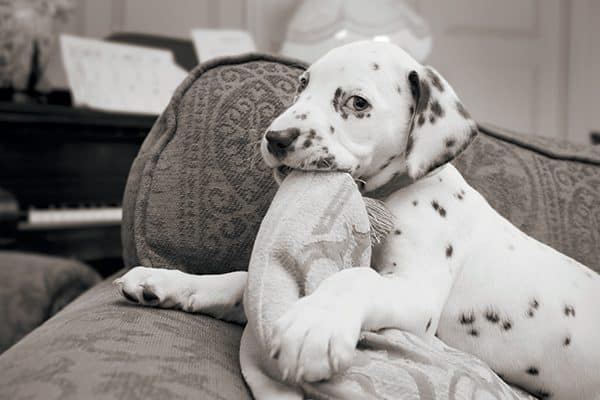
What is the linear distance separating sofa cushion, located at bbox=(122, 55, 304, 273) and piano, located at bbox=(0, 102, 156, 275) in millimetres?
1109

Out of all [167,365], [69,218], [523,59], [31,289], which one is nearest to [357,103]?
[167,365]

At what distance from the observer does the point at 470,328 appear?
1.04 m

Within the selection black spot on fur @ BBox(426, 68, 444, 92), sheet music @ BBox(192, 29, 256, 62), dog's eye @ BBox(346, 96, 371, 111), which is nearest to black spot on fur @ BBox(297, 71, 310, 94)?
dog's eye @ BBox(346, 96, 371, 111)

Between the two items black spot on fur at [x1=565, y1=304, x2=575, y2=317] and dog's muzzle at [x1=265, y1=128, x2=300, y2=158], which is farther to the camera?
black spot on fur at [x1=565, y1=304, x2=575, y2=317]

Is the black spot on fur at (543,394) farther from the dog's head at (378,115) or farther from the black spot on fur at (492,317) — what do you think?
the dog's head at (378,115)

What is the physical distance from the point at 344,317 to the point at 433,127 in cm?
42

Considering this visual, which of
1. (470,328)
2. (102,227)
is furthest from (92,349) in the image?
(102,227)

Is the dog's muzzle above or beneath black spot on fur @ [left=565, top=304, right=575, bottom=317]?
above

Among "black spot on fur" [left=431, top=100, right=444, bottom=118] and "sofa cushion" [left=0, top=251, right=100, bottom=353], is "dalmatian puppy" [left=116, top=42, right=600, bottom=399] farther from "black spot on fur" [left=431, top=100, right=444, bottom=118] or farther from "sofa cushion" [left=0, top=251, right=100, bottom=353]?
"sofa cushion" [left=0, top=251, right=100, bottom=353]

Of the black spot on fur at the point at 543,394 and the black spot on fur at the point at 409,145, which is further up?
the black spot on fur at the point at 409,145

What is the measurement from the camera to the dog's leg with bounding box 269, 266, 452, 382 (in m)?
0.64

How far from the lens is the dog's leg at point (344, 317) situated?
64 cm

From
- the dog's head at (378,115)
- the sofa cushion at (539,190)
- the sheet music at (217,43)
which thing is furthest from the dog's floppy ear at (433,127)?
the sheet music at (217,43)

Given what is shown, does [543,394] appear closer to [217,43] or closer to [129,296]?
[129,296]
